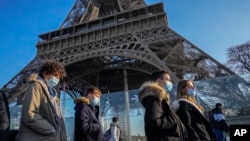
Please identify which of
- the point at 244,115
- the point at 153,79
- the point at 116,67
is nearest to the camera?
the point at 153,79

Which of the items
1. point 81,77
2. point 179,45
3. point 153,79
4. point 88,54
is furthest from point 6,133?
point 81,77

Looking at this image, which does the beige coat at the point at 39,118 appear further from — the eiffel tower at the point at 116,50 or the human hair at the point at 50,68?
the eiffel tower at the point at 116,50

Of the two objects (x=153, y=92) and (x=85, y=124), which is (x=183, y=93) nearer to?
(x=153, y=92)

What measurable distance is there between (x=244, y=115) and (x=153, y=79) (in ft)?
28.5

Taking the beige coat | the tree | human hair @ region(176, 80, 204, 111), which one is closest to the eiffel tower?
the tree

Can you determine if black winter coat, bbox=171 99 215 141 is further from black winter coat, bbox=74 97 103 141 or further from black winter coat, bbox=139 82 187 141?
black winter coat, bbox=74 97 103 141

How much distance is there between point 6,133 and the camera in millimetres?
3029

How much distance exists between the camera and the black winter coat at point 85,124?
351 centimetres

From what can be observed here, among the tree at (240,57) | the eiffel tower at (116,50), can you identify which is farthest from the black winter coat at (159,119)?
the tree at (240,57)

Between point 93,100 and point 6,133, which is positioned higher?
point 93,100

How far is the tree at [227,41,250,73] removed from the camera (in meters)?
20.0

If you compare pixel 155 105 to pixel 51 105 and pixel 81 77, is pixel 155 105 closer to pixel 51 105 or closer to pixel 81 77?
pixel 51 105

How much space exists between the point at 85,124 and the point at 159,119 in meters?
1.10

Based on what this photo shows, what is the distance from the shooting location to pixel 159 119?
2775 millimetres
